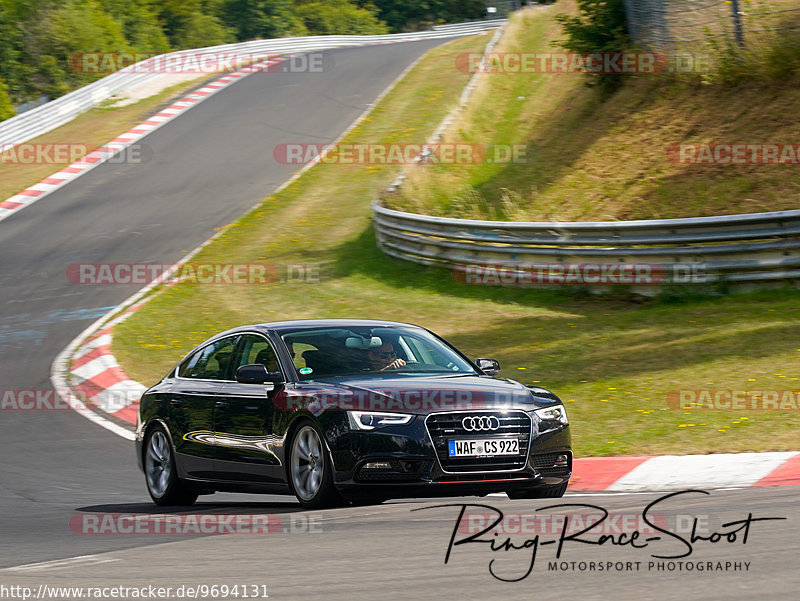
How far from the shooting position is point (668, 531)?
664 centimetres

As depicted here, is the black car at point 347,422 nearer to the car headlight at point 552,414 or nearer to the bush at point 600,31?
the car headlight at point 552,414

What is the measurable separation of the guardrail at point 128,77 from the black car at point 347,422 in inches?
1047

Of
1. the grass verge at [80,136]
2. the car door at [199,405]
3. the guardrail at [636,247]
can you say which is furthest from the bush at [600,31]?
the car door at [199,405]

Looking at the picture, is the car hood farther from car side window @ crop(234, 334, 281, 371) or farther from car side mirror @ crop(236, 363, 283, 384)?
car side window @ crop(234, 334, 281, 371)

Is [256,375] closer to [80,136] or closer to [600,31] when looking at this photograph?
[600,31]

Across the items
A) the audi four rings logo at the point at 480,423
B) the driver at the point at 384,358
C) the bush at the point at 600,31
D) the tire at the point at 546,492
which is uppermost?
the bush at the point at 600,31

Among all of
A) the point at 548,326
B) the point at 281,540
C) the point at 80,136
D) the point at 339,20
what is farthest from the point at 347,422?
the point at 339,20

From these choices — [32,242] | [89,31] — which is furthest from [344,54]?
[32,242]

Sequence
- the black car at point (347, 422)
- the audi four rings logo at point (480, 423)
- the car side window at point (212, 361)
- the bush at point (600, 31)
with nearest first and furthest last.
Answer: the black car at point (347, 422) → the audi four rings logo at point (480, 423) → the car side window at point (212, 361) → the bush at point (600, 31)

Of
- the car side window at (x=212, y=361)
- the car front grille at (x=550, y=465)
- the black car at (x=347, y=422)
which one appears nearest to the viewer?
the black car at (x=347, y=422)

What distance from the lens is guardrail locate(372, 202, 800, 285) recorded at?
623 inches

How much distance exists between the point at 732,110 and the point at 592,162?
2569 millimetres

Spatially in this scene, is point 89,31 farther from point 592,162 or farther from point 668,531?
point 668,531

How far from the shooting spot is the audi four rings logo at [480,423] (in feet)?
25.7
